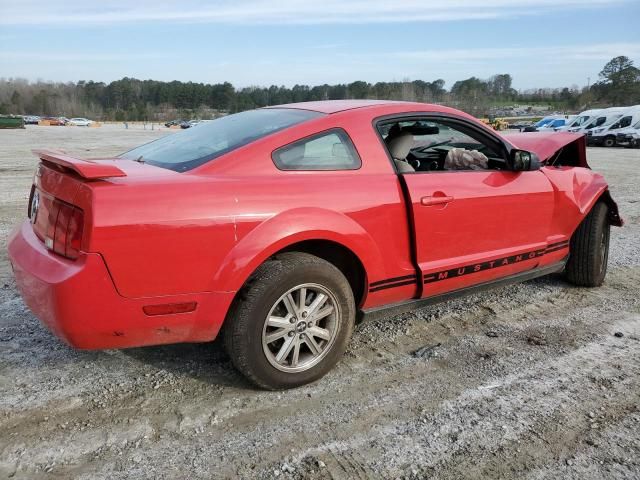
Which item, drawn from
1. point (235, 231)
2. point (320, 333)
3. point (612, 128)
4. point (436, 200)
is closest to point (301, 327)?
point (320, 333)

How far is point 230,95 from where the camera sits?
12112 cm

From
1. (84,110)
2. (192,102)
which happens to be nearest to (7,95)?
(84,110)

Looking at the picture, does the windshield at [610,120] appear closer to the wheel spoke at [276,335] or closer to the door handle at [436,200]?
the door handle at [436,200]

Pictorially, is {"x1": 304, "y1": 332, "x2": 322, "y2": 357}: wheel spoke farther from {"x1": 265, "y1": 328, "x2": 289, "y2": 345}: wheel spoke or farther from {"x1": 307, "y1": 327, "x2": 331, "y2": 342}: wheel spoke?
{"x1": 265, "y1": 328, "x2": 289, "y2": 345}: wheel spoke

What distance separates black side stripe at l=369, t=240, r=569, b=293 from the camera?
3.34m

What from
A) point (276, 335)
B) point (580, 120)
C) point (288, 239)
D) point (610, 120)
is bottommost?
point (276, 335)

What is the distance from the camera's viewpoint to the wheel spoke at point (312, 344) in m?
3.06

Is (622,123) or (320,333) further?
(622,123)

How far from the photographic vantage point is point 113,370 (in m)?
3.22

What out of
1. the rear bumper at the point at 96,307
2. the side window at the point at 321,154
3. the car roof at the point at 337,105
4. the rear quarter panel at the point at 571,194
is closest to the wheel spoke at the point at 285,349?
the rear bumper at the point at 96,307

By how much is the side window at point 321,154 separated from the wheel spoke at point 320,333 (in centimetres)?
89

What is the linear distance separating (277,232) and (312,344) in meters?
0.69

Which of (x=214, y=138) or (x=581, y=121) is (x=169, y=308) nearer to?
(x=214, y=138)

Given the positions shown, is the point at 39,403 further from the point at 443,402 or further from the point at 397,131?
the point at 397,131
